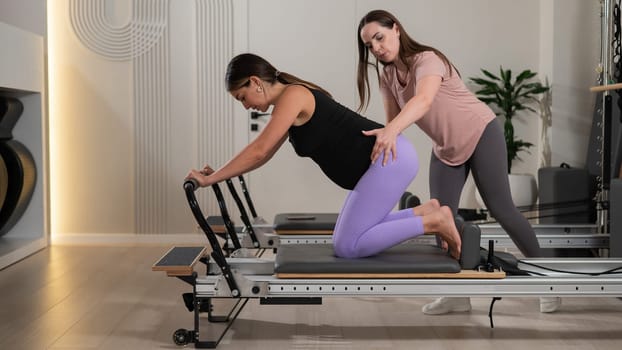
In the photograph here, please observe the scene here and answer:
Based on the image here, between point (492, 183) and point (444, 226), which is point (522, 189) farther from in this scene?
point (444, 226)

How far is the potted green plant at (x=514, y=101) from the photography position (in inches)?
229

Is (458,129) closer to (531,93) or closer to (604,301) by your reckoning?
(604,301)

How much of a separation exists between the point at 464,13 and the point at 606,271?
3.33m

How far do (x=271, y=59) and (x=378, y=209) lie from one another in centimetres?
328

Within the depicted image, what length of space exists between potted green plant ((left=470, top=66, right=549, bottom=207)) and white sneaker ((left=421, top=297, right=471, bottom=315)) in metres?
2.27

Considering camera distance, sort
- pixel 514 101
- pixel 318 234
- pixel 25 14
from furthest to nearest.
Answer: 1. pixel 514 101
2. pixel 25 14
3. pixel 318 234

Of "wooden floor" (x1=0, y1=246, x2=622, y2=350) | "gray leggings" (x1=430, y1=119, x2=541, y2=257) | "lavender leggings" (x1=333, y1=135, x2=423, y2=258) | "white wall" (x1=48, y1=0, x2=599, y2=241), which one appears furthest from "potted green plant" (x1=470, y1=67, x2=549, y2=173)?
"lavender leggings" (x1=333, y1=135, x2=423, y2=258)

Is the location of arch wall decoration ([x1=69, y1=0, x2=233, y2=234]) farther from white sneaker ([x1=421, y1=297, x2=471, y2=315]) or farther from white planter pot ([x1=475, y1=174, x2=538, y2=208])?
white sneaker ([x1=421, y1=297, x2=471, y2=315])

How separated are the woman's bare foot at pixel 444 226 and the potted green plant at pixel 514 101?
9.25 feet

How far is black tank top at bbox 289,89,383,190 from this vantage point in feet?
9.84

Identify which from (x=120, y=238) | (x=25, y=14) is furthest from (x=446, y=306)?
(x=25, y=14)

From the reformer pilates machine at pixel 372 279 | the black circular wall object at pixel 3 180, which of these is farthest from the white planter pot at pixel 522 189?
the black circular wall object at pixel 3 180

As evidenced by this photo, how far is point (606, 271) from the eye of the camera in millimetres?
3164

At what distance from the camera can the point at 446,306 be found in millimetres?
3596
